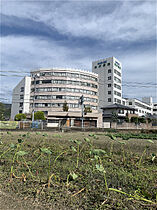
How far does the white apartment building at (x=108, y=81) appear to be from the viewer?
65.9m

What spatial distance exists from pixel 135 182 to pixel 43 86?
60.7m

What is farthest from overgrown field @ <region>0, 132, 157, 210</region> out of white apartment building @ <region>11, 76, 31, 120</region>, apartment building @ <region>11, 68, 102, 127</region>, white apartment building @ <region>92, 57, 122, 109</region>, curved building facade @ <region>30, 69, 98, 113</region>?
white apartment building @ <region>92, 57, 122, 109</region>

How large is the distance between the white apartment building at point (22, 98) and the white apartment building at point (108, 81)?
28.3 meters

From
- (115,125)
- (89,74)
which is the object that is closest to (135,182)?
(115,125)

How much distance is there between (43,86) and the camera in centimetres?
6091

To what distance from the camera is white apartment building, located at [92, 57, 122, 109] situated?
65.9 m

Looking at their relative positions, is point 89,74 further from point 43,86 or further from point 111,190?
point 111,190

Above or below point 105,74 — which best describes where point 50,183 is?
below

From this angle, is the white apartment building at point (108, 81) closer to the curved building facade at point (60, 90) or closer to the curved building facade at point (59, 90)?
the curved building facade at point (60, 90)

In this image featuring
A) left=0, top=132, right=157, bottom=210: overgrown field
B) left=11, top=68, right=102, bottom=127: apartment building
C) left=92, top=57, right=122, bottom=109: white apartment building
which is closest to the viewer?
left=0, top=132, right=157, bottom=210: overgrown field

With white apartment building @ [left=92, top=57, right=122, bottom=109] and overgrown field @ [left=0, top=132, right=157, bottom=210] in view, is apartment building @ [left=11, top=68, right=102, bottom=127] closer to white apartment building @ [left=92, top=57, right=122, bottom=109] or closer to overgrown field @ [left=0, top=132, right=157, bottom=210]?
white apartment building @ [left=92, top=57, right=122, bottom=109]

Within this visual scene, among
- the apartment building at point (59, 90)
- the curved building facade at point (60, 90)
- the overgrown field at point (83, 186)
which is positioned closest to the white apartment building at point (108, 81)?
the apartment building at point (59, 90)

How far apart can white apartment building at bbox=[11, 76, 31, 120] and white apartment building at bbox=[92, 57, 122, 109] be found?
28.3 metres

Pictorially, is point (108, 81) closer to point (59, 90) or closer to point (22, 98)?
point (59, 90)
